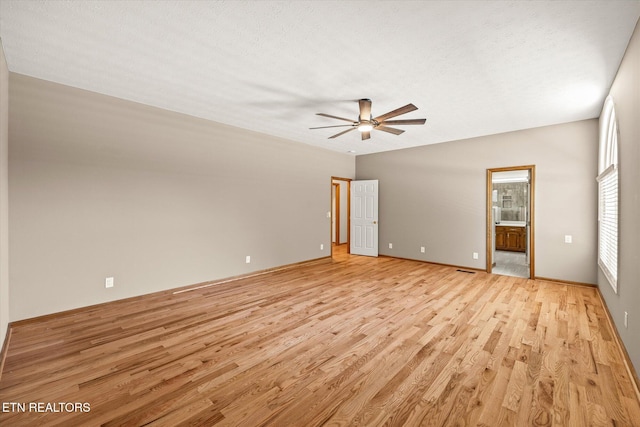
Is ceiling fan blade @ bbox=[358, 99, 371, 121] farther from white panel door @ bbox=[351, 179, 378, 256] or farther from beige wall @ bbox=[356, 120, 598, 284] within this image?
white panel door @ bbox=[351, 179, 378, 256]

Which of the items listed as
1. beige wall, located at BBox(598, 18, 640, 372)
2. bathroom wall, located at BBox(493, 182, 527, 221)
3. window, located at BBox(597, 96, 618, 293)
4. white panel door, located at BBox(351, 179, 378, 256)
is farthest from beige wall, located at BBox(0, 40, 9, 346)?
bathroom wall, located at BBox(493, 182, 527, 221)

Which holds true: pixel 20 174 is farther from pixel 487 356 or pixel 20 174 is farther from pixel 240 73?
pixel 487 356

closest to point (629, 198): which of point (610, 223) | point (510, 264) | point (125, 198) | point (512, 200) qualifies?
point (610, 223)

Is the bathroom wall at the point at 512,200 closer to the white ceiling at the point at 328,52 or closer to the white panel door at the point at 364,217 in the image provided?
the white panel door at the point at 364,217

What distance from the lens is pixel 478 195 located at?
225 inches

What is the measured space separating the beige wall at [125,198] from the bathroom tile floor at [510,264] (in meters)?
4.55

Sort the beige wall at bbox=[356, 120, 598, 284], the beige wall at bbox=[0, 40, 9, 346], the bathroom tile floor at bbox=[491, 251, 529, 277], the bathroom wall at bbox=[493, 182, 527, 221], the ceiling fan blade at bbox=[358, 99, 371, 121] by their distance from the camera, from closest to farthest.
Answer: the beige wall at bbox=[0, 40, 9, 346] < the ceiling fan blade at bbox=[358, 99, 371, 121] < the beige wall at bbox=[356, 120, 598, 284] < the bathroom tile floor at bbox=[491, 251, 529, 277] < the bathroom wall at bbox=[493, 182, 527, 221]

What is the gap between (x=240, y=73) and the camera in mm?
3064

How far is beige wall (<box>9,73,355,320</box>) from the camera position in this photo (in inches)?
124

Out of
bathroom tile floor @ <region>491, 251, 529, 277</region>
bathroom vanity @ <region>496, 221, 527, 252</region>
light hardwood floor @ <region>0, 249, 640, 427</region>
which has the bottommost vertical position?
light hardwood floor @ <region>0, 249, 640, 427</region>

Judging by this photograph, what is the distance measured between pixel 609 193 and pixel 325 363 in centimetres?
389

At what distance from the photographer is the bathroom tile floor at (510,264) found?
18.6ft

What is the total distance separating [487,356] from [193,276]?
13.2 ft

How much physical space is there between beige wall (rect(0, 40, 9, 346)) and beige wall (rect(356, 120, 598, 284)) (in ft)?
21.0
